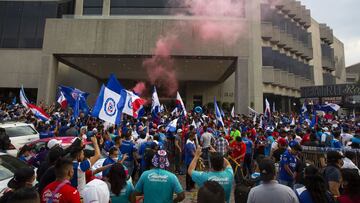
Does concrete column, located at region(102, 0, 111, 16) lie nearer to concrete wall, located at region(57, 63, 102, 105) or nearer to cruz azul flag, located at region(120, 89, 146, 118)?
concrete wall, located at region(57, 63, 102, 105)

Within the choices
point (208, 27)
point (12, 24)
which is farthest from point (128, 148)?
point (12, 24)

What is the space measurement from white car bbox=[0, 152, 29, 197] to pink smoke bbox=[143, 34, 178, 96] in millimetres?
20268

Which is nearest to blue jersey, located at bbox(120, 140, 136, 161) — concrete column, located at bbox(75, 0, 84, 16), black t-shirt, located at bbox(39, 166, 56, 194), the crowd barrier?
black t-shirt, located at bbox(39, 166, 56, 194)

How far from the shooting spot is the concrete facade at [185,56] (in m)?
24.8

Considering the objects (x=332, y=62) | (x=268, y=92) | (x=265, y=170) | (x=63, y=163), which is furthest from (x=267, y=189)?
(x=332, y=62)

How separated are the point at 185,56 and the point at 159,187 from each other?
2226 centimetres

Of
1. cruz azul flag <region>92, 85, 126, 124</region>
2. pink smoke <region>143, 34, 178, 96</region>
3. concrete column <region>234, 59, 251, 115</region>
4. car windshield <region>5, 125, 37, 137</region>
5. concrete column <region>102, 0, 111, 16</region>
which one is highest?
concrete column <region>102, 0, 111, 16</region>

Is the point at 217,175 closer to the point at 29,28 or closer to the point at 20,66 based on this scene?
the point at 20,66

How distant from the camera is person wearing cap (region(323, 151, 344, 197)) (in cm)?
337

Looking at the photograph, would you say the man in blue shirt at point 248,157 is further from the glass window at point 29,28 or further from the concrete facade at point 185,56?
the glass window at point 29,28

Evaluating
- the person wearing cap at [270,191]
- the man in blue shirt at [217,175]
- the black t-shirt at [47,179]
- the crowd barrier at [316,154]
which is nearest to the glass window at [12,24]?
the black t-shirt at [47,179]

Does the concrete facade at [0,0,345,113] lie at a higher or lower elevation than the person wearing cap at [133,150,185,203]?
higher

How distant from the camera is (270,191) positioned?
109 inches

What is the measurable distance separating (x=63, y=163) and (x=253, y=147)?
774cm
